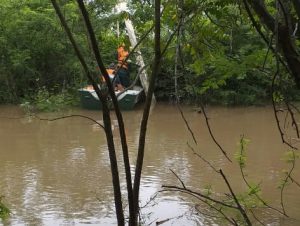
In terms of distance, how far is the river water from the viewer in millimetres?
4762

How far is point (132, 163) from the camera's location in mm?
6797

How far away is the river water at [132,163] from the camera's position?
476cm

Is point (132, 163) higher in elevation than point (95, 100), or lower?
lower

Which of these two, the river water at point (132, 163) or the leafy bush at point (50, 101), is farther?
the leafy bush at point (50, 101)

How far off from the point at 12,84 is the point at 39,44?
3.90ft

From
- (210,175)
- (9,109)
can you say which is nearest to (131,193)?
(210,175)

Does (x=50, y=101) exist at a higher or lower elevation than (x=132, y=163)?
higher

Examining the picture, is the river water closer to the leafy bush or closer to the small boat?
the leafy bush

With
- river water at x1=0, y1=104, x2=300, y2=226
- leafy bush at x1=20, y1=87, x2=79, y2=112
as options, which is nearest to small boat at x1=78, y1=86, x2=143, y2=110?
leafy bush at x1=20, y1=87, x2=79, y2=112

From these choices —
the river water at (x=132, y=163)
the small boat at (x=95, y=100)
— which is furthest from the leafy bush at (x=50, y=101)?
the river water at (x=132, y=163)

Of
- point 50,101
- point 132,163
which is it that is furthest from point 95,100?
point 132,163

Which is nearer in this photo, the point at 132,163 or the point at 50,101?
the point at 132,163

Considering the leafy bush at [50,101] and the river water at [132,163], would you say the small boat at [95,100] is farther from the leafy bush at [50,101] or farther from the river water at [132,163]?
the river water at [132,163]

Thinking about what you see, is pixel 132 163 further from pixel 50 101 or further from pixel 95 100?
pixel 50 101
